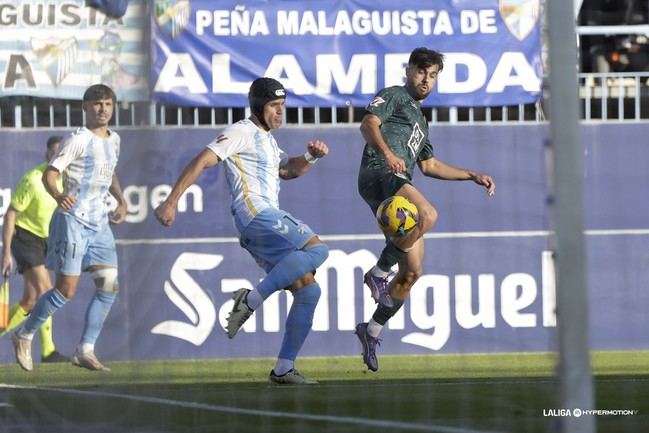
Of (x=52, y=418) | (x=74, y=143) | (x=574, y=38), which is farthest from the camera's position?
(x=74, y=143)

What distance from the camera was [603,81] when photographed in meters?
9.36

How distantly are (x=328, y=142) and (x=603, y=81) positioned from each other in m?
1.82

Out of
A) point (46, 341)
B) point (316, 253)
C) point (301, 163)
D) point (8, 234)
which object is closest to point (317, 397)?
point (316, 253)

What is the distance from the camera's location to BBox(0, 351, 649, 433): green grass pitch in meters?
5.41

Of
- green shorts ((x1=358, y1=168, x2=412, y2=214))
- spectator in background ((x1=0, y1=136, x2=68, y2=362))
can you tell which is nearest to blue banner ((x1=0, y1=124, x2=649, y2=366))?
spectator in background ((x1=0, y1=136, x2=68, y2=362))

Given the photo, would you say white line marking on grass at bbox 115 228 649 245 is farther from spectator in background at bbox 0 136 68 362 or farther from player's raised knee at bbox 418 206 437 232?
spectator in background at bbox 0 136 68 362

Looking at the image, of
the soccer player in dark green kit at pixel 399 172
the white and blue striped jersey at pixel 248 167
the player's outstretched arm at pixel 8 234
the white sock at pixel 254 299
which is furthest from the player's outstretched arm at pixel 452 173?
the player's outstretched arm at pixel 8 234

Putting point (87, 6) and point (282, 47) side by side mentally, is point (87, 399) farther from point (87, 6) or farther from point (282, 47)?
point (282, 47)

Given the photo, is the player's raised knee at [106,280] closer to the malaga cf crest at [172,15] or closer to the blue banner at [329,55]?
the malaga cf crest at [172,15]

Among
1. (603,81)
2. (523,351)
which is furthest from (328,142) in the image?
(523,351)

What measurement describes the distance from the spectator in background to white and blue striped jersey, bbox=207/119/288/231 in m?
1.02

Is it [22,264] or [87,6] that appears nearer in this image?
[87,6]

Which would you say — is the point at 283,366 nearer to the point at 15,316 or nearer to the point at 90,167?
the point at 15,316

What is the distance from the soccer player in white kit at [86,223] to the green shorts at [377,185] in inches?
64.2
